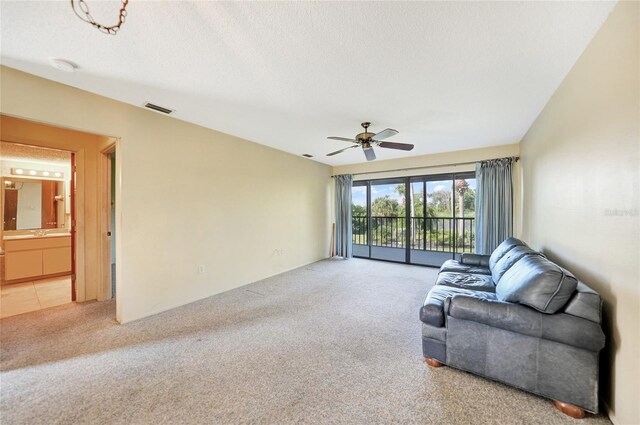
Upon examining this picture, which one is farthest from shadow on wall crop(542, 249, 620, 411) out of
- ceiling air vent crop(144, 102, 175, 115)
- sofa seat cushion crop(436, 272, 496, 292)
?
ceiling air vent crop(144, 102, 175, 115)

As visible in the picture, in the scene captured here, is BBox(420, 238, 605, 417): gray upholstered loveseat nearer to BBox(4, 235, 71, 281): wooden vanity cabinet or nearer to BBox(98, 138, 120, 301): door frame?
BBox(98, 138, 120, 301): door frame

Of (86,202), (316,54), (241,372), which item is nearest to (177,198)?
(86,202)

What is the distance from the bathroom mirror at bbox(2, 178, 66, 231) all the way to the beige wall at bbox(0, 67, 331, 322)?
3.57 m

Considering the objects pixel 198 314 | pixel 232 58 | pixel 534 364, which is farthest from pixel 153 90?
pixel 534 364

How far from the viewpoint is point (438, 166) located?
5082mm

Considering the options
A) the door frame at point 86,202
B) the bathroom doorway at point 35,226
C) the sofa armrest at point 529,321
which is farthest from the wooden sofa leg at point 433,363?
the bathroom doorway at point 35,226

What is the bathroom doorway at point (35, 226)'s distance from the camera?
12.1 feet

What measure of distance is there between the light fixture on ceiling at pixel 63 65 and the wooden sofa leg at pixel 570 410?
428 centimetres

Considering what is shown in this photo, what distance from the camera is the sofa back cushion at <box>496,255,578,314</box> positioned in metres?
1.55

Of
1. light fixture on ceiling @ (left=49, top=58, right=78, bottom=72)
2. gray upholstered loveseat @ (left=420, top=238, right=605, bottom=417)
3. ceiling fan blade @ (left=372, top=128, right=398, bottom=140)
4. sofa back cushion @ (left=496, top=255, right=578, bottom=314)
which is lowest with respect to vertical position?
gray upholstered loveseat @ (left=420, top=238, right=605, bottom=417)

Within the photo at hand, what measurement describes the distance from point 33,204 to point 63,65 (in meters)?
4.51

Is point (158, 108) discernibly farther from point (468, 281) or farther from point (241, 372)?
point (468, 281)

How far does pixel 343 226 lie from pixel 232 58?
4715 millimetres

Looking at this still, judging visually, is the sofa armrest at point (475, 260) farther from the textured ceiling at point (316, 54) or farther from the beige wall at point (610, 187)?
the textured ceiling at point (316, 54)
